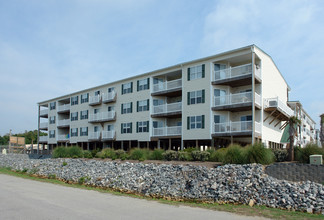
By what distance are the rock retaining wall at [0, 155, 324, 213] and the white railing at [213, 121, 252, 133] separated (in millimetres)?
10052

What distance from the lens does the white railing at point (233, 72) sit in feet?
93.6

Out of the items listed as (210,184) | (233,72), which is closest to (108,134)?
(233,72)

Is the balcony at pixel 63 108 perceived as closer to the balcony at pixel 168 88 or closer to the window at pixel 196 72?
the balcony at pixel 168 88

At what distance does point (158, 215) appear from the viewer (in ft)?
34.3

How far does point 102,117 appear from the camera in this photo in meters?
44.1

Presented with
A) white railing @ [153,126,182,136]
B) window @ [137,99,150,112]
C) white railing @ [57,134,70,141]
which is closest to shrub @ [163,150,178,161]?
white railing @ [153,126,182,136]

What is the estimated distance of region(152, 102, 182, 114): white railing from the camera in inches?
1347

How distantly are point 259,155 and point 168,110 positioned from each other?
694 inches

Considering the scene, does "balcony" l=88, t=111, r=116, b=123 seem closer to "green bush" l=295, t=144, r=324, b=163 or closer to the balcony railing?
the balcony railing

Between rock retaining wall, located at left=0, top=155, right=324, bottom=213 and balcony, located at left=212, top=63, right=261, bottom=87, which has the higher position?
balcony, located at left=212, top=63, right=261, bottom=87

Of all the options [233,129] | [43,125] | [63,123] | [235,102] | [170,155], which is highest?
[235,102]

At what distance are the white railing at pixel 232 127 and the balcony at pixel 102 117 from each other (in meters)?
17.4

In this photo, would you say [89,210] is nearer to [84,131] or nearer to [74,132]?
[84,131]

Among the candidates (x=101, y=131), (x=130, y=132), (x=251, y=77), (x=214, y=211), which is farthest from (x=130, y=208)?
(x=101, y=131)
